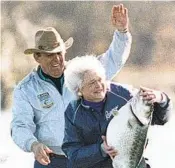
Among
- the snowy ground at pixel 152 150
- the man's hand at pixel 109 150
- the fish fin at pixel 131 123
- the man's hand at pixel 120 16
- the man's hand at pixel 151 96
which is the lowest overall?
the snowy ground at pixel 152 150

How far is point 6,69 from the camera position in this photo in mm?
2719

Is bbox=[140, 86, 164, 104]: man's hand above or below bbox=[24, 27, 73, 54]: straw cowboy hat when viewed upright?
below

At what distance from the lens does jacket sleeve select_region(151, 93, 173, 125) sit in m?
1.87

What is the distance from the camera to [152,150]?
229cm

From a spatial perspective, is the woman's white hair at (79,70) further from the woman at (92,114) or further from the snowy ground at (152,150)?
the snowy ground at (152,150)

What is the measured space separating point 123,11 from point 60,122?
0.45m

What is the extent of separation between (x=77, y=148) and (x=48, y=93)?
303 mm

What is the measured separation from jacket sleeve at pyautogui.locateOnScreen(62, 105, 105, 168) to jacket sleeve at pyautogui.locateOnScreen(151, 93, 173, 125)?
0.20 meters

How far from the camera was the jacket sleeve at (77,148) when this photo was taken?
6.30 feet

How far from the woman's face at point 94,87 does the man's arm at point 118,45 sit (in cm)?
22

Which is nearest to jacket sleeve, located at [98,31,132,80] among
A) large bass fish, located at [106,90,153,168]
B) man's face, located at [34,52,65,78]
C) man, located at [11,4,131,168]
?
man, located at [11,4,131,168]

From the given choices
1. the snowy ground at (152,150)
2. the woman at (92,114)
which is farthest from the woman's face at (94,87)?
the snowy ground at (152,150)

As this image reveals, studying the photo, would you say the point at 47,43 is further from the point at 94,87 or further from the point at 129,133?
the point at 129,133

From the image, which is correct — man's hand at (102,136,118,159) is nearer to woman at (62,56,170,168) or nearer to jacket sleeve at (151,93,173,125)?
woman at (62,56,170,168)
